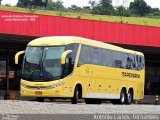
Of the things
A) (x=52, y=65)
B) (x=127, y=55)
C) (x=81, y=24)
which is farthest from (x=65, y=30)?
(x=52, y=65)

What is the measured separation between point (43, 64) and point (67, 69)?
1.12 metres

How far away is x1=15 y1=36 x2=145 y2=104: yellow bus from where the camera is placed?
21641mm

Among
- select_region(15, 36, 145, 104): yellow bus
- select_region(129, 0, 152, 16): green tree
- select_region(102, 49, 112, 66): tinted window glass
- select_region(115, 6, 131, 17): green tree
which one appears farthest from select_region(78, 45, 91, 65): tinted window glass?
select_region(129, 0, 152, 16): green tree

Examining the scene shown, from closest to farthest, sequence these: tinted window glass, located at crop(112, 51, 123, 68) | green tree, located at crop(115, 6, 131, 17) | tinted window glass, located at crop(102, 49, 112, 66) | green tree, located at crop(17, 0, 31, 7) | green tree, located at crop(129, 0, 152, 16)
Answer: tinted window glass, located at crop(102, 49, 112, 66) < tinted window glass, located at crop(112, 51, 123, 68) < green tree, located at crop(115, 6, 131, 17) < green tree, located at crop(17, 0, 31, 7) < green tree, located at crop(129, 0, 152, 16)

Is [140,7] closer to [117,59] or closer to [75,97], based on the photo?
[117,59]

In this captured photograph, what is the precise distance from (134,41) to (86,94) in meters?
15.0

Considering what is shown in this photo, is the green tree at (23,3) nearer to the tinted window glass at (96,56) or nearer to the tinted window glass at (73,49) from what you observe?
the tinted window glass at (96,56)

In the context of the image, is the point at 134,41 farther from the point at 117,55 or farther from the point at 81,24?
the point at 117,55

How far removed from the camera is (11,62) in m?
60.6

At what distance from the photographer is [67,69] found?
21.8 meters

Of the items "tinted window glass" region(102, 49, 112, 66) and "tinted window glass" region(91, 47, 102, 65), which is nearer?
"tinted window glass" region(91, 47, 102, 65)

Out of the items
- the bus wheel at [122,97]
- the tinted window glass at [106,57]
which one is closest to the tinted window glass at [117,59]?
the tinted window glass at [106,57]

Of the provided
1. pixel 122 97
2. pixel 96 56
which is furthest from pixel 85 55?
pixel 122 97

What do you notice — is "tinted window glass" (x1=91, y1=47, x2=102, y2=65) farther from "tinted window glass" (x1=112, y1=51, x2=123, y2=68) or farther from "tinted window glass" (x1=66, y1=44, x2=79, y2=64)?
"tinted window glass" (x1=112, y1=51, x2=123, y2=68)
